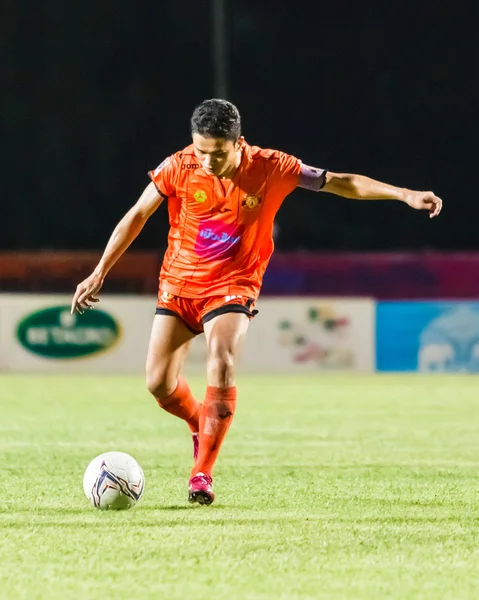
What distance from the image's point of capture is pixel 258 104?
37656 millimetres

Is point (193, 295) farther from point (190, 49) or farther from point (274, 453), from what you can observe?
point (190, 49)

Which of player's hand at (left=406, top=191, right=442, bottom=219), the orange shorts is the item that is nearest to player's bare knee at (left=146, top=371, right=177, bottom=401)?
the orange shorts

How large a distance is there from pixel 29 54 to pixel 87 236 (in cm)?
549

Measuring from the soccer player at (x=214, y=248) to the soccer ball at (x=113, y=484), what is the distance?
380mm

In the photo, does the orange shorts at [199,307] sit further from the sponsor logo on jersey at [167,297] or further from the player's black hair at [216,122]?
the player's black hair at [216,122]

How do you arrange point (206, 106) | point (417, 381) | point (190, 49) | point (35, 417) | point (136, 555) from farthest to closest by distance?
point (190, 49) → point (417, 381) → point (35, 417) → point (206, 106) → point (136, 555)

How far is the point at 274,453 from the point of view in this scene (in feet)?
31.2

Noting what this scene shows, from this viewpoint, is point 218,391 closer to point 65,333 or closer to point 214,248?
point 214,248

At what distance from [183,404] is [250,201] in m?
1.30

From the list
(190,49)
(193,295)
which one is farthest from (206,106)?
(190,49)

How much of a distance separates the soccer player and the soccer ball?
14.9 inches

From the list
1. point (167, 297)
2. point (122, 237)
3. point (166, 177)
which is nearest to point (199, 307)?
point (167, 297)

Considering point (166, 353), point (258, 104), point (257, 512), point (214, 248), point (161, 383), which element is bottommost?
point (257, 512)

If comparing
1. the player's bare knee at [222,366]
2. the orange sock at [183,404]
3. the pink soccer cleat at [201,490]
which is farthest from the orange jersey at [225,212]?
the pink soccer cleat at [201,490]
